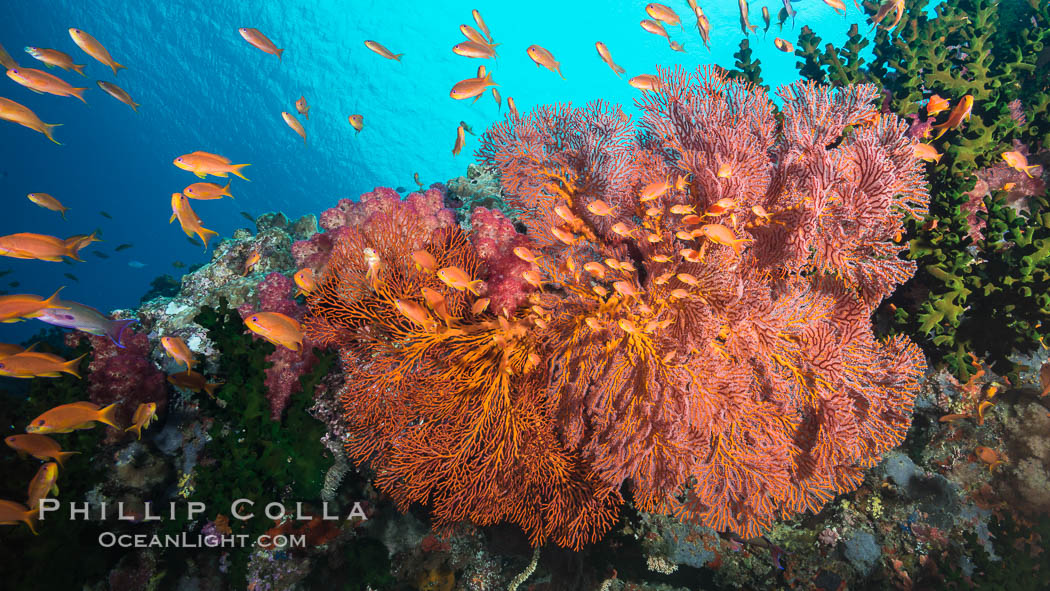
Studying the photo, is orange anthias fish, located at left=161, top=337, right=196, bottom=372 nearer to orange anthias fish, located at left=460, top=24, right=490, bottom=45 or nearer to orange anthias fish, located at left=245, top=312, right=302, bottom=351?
orange anthias fish, located at left=245, top=312, right=302, bottom=351

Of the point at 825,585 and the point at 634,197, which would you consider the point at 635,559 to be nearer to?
the point at 825,585

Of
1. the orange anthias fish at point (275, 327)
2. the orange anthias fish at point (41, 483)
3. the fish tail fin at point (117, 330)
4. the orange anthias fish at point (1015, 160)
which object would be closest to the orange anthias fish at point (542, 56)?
the orange anthias fish at point (275, 327)

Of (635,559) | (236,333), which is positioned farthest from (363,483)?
(635,559)

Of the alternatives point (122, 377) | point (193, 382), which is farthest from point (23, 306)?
point (193, 382)

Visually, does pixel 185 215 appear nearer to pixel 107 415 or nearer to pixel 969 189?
pixel 107 415

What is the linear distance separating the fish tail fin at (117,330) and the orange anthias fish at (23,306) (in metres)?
0.42

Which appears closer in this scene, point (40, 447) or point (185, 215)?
point (40, 447)

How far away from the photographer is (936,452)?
4562 millimetres

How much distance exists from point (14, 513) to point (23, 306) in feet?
5.75

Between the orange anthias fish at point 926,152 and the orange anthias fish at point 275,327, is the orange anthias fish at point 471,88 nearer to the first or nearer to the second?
the orange anthias fish at point 275,327

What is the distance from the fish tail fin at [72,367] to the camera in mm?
3557

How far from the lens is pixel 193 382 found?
3.78 m

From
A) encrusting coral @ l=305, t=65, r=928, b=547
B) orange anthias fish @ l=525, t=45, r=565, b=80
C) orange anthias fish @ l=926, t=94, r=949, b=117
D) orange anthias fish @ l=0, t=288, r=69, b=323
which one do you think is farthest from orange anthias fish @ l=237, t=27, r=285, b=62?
orange anthias fish @ l=926, t=94, r=949, b=117

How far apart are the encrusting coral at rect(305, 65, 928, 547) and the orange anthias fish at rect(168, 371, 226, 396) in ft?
3.64
